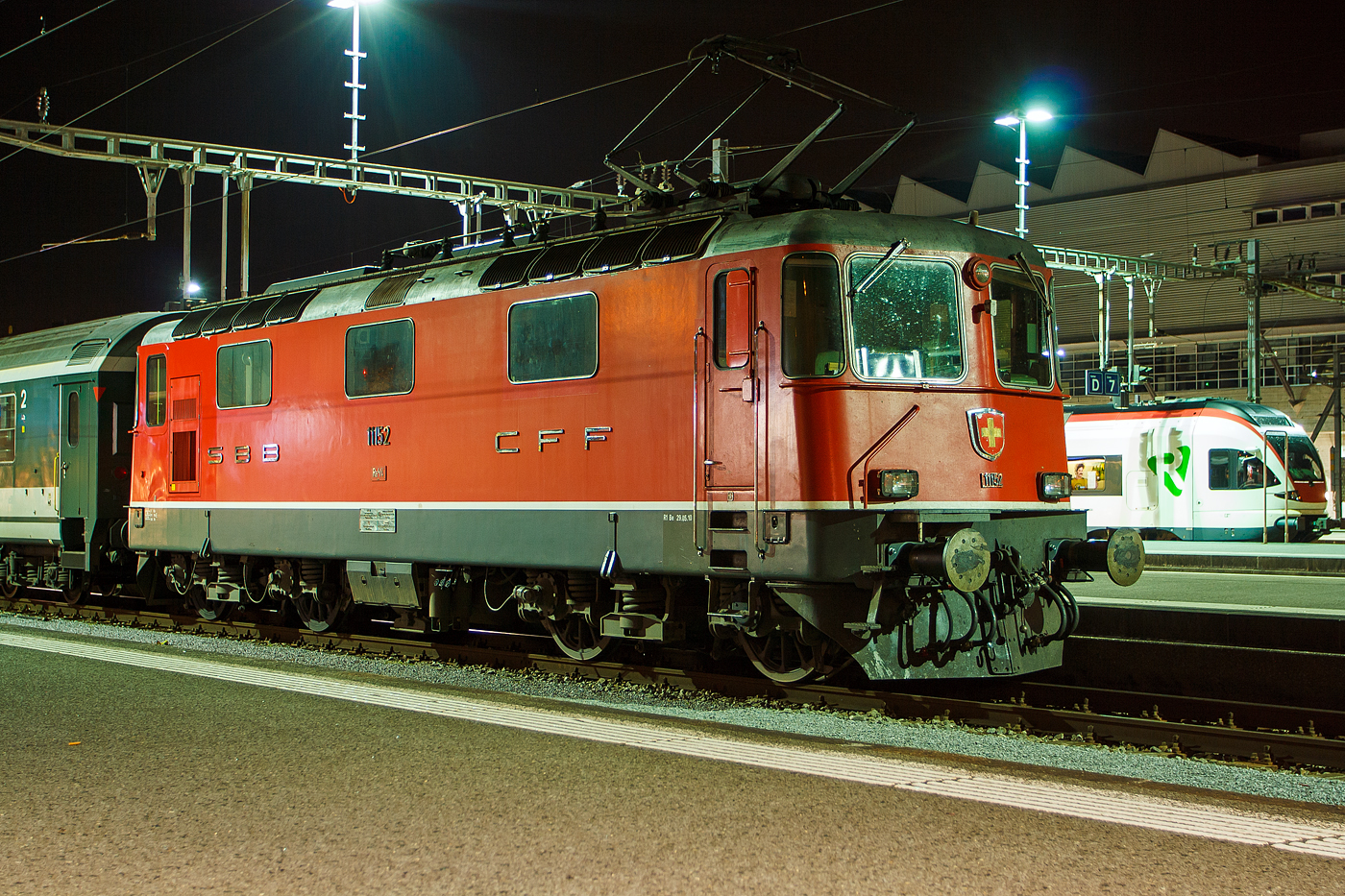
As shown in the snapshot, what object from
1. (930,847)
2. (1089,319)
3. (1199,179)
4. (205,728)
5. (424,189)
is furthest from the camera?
(1089,319)

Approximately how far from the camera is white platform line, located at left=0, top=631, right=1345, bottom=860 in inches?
209

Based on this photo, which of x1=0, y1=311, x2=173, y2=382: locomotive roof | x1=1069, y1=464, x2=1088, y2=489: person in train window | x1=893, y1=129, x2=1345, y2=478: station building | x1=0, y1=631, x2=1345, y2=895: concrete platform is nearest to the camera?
x1=0, y1=631, x2=1345, y2=895: concrete platform

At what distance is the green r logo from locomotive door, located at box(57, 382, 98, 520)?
21500 mm

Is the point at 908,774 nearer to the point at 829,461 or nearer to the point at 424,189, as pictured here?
the point at 829,461

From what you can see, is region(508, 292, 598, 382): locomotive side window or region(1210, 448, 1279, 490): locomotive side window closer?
region(508, 292, 598, 382): locomotive side window

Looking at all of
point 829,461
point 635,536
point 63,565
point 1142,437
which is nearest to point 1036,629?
point 829,461

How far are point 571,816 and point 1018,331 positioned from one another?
5.68m

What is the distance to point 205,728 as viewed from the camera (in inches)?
296

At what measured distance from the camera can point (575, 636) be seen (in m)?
10.9

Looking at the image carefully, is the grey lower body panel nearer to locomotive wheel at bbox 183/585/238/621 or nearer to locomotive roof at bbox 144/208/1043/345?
locomotive wheel at bbox 183/585/238/621

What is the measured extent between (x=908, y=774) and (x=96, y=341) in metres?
13.7

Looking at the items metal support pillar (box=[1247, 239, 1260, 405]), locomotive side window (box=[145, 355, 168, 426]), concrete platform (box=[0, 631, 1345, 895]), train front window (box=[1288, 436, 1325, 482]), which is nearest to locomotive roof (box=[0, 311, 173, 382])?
locomotive side window (box=[145, 355, 168, 426])

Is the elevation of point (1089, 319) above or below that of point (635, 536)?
above

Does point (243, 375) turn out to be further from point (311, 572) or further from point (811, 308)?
point (811, 308)
